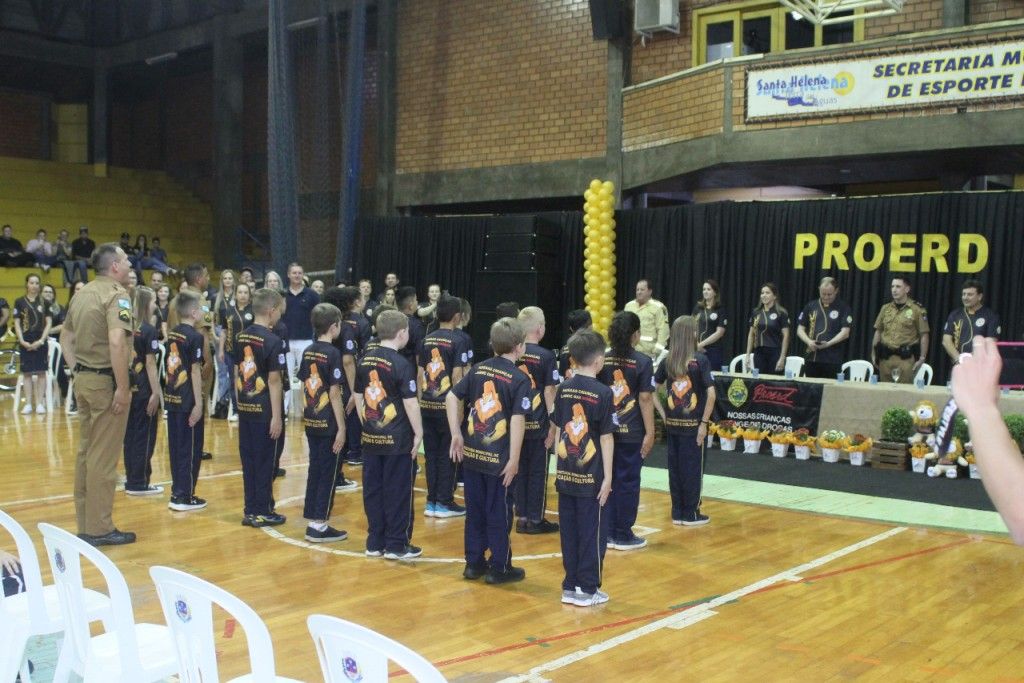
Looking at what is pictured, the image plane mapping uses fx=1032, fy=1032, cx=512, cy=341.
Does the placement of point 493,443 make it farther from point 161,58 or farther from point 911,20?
point 161,58

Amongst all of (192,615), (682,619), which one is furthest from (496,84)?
(192,615)

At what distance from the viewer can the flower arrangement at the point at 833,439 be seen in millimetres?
10680

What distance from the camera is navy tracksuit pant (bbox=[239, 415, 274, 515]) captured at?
7.73m

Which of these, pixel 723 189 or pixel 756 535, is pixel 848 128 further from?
pixel 756 535

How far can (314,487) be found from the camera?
757cm

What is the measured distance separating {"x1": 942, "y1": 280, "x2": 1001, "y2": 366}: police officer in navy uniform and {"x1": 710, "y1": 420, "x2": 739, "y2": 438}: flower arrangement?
239 centimetres

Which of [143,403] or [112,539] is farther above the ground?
[143,403]

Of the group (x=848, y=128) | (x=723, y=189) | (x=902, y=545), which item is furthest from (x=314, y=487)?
(x=723, y=189)

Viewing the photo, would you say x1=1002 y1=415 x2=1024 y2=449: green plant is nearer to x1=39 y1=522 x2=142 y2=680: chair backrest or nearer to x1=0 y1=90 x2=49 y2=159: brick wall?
x1=39 y1=522 x2=142 y2=680: chair backrest

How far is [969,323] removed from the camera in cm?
1092

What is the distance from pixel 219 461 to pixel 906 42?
9.45 metres

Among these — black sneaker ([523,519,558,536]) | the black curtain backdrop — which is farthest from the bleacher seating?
black sneaker ([523,519,558,536])

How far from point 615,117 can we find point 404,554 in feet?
35.7

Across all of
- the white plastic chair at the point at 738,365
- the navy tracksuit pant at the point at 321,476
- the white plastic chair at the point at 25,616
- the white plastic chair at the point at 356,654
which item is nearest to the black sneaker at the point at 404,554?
the navy tracksuit pant at the point at 321,476
